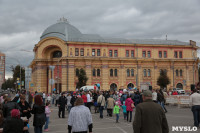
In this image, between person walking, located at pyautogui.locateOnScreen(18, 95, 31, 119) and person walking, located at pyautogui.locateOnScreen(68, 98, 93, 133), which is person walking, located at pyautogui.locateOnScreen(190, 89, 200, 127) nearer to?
person walking, located at pyautogui.locateOnScreen(68, 98, 93, 133)

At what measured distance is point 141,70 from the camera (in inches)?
2103

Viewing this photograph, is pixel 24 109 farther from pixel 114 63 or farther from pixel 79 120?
pixel 114 63

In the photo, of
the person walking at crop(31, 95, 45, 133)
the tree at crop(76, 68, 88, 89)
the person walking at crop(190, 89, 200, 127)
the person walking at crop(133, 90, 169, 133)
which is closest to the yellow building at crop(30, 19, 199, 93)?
the tree at crop(76, 68, 88, 89)

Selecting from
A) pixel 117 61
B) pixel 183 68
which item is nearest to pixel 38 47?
pixel 117 61

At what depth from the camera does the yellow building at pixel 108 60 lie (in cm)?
4969

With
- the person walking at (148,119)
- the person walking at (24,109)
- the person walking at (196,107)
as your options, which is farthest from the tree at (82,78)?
the person walking at (148,119)

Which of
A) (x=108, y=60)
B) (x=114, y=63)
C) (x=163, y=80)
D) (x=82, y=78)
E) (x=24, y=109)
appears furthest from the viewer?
(x=114, y=63)

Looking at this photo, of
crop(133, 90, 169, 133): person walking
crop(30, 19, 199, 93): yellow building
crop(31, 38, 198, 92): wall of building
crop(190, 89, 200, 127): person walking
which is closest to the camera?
crop(133, 90, 169, 133): person walking

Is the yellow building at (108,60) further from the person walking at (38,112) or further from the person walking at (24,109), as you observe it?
the person walking at (38,112)

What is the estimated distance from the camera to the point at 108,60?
51.4 metres

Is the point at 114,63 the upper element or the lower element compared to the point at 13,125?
upper

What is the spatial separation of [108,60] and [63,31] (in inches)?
496

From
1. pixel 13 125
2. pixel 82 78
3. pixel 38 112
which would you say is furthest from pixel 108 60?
pixel 13 125

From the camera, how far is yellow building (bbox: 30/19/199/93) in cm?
4969
